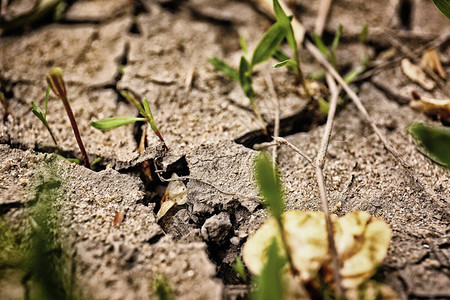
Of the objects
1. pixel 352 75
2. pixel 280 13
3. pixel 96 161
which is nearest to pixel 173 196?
pixel 96 161

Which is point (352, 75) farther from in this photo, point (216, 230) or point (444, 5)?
point (216, 230)

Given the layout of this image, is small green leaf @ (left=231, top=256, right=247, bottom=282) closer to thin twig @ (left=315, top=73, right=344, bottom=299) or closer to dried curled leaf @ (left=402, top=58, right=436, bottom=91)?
thin twig @ (left=315, top=73, right=344, bottom=299)

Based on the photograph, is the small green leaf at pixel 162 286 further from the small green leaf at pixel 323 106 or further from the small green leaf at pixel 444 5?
the small green leaf at pixel 444 5

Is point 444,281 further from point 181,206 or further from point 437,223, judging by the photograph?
point 181,206

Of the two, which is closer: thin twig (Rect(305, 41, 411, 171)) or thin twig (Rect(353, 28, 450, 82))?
thin twig (Rect(305, 41, 411, 171))

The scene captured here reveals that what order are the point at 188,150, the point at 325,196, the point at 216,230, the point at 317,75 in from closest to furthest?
1. the point at 325,196
2. the point at 216,230
3. the point at 188,150
4. the point at 317,75

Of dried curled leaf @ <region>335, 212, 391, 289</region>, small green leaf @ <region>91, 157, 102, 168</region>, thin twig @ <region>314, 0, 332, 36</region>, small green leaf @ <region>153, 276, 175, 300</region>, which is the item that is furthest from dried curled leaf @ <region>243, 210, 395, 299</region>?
thin twig @ <region>314, 0, 332, 36</region>
